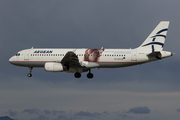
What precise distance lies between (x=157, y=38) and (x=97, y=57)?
11.5 meters

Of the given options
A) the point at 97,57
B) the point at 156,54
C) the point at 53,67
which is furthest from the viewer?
the point at 97,57

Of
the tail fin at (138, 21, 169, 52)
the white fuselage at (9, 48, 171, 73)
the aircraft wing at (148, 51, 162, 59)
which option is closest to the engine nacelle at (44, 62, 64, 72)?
the white fuselage at (9, 48, 171, 73)

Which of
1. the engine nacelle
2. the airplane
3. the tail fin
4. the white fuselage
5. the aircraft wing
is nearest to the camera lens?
the engine nacelle

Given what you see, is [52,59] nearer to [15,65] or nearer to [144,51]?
[15,65]

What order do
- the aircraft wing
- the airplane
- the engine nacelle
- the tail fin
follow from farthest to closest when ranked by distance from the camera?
the tail fin, the airplane, the aircraft wing, the engine nacelle

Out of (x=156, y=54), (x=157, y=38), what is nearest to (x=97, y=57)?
(x=156, y=54)

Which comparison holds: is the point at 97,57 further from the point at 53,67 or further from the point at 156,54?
the point at 156,54

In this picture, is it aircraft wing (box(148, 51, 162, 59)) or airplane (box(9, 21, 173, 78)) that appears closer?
aircraft wing (box(148, 51, 162, 59))

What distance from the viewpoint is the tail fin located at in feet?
170

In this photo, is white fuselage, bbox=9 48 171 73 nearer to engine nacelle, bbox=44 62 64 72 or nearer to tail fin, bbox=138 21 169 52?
tail fin, bbox=138 21 169 52

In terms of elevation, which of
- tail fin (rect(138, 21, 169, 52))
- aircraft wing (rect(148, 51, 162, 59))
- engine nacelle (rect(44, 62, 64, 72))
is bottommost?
engine nacelle (rect(44, 62, 64, 72))

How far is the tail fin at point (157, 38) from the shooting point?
51.8m

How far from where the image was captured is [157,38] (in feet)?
171

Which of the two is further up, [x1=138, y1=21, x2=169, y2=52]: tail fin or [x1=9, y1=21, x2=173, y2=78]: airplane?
[x1=138, y1=21, x2=169, y2=52]: tail fin
